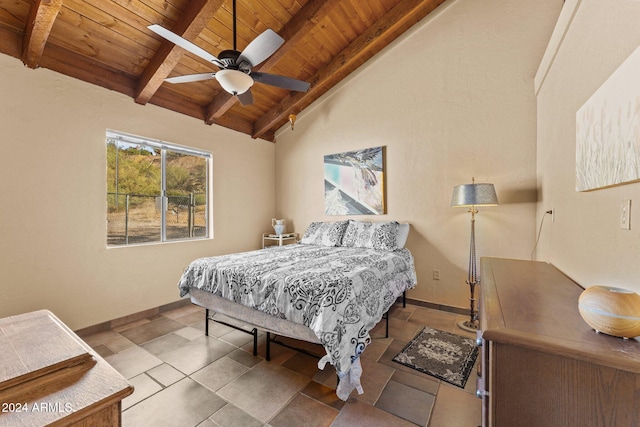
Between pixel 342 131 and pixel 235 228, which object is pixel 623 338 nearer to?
pixel 342 131

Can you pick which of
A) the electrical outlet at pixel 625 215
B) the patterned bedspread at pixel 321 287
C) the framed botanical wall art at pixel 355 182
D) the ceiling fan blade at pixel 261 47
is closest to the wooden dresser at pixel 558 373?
the electrical outlet at pixel 625 215

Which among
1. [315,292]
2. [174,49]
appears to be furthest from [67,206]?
[315,292]

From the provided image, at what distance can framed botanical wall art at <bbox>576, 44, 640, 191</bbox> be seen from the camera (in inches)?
38.2

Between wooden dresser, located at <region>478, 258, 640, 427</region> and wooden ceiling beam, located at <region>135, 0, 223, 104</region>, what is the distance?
8.89 feet

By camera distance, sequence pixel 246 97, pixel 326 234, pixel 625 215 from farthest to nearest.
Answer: pixel 326 234 → pixel 246 97 → pixel 625 215

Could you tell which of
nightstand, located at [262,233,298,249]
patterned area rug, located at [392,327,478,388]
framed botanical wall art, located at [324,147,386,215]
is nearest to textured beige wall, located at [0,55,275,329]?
nightstand, located at [262,233,298,249]

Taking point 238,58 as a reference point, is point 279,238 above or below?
below

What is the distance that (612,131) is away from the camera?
3.67 feet

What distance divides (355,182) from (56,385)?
3421 millimetres

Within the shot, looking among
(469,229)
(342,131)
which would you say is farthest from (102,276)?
(469,229)

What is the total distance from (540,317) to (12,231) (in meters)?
3.57

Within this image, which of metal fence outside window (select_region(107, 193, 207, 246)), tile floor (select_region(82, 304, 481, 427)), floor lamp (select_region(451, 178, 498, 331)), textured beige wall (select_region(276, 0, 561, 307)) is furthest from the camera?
metal fence outside window (select_region(107, 193, 207, 246))

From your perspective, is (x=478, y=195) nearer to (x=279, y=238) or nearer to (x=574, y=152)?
(x=574, y=152)

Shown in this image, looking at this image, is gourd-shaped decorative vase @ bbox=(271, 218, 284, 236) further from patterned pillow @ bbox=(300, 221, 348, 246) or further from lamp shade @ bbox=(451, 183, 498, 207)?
lamp shade @ bbox=(451, 183, 498, 207)
